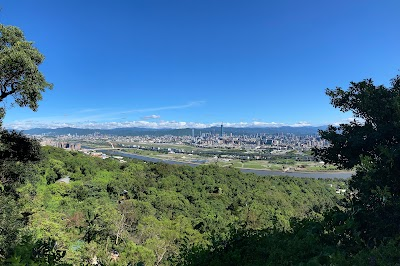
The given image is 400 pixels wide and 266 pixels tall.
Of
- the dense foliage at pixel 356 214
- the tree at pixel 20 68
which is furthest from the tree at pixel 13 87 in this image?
the dense foliage at pixel 356 214

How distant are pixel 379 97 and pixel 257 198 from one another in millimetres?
31785

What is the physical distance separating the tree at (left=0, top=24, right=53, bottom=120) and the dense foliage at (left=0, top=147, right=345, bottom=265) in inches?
148

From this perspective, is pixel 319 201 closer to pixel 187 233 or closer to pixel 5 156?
pixel 187 233

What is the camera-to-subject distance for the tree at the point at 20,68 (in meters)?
6.72

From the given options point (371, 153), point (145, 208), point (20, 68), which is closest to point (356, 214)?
point (371, 153)

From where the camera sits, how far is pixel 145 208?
25281mm

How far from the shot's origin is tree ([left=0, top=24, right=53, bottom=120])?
265 inches

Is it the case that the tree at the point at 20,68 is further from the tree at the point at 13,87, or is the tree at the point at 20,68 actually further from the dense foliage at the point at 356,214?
the dense foliage at the point at 356,214

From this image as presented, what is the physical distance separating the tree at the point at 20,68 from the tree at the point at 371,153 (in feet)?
26.5

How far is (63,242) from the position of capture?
11125 mm

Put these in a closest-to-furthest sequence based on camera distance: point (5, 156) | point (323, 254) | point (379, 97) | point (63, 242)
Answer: point (323, 254)
point (379, 97)
point (5, 156)
point (63, 242)

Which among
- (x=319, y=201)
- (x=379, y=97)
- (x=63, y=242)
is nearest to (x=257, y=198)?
(x=319, y=201)

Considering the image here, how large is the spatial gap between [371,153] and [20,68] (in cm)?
898

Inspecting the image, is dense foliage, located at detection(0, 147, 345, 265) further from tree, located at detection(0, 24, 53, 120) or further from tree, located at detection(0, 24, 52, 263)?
tree, located at detection(0, 24, 53, 120)
